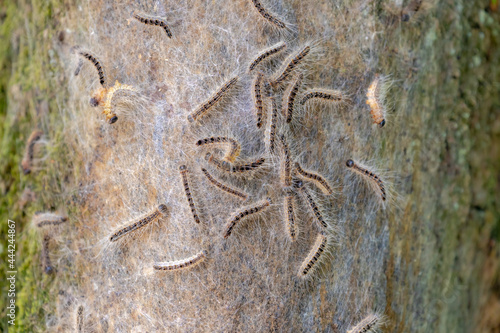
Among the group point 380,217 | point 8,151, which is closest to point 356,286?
point 380,217

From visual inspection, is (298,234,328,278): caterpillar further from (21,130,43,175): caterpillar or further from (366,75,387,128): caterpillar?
(21,130,43,175): caterpillar

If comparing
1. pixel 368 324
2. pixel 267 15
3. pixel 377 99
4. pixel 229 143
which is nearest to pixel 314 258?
pixel 368 324

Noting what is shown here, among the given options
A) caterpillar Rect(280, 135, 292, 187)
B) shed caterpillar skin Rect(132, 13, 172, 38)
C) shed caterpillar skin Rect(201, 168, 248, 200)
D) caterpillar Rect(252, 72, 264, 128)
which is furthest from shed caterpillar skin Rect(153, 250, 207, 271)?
shed caterpillar skin Rect(132, 13, 172, 38)

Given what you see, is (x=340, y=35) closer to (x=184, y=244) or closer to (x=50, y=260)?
(x=184, y=244)

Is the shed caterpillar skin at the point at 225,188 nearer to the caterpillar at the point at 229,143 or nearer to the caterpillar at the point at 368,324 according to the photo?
the caterpillar at the point at 229,143

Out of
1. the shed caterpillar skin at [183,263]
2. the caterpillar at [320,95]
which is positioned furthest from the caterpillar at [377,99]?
the shed caterpillar skin at [183,263]
